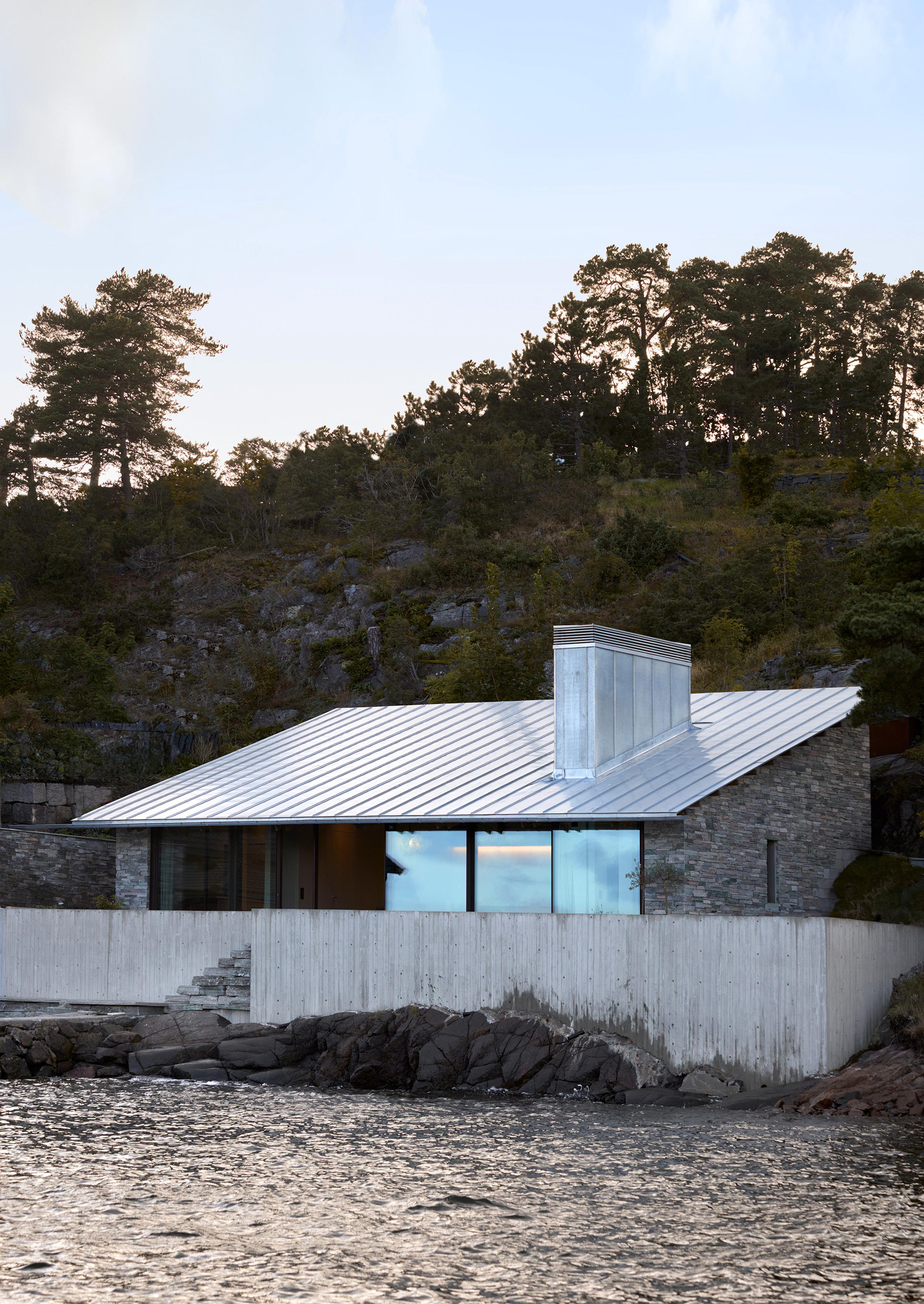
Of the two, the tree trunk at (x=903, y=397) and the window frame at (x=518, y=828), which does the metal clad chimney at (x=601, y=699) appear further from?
the tree trunk at (x=903, y=397)

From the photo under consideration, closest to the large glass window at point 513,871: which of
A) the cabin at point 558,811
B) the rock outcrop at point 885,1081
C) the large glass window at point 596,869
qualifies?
the cabin at point 558,811

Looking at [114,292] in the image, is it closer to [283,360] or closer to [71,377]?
[71,377]

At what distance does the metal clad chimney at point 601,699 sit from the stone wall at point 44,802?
1500cm

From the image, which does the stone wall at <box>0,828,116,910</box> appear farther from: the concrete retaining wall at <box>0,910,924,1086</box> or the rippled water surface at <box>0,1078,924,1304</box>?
the rippled water surface at <box>0,1078,924,1304</box>

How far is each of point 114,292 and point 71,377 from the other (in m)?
5.12

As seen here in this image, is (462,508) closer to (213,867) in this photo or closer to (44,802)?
(44,802)

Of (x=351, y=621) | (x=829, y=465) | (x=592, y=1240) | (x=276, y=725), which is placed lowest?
(x=592, y=1240)

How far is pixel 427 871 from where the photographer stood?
75.3ft

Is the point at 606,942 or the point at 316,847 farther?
the point at 316,847

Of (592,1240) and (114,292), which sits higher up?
(114,292)

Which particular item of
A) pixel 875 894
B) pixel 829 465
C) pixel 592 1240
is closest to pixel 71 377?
pixel 829 465

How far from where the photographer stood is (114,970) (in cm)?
2288

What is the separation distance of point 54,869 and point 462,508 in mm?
28373

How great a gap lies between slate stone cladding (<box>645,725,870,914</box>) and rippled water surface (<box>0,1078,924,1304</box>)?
4.73 metres
